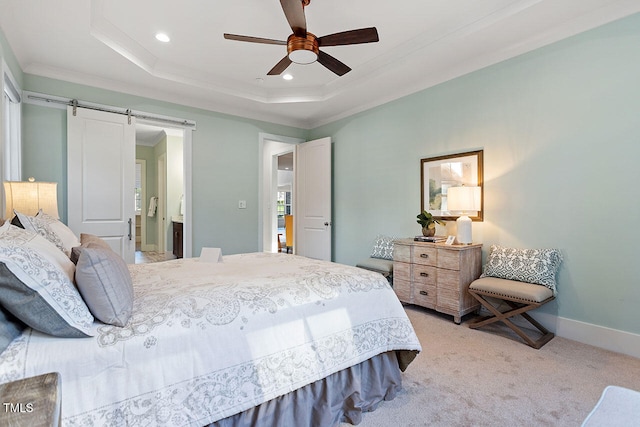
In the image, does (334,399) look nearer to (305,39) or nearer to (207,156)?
(305,39)

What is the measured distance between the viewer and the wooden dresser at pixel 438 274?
3.07m

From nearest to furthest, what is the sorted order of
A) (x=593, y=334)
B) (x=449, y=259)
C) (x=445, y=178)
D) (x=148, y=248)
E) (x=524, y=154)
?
(x=593, y=334) < (x=524, y=154) < (x=449, y=259) < (x=445, y=178) < (x=148, y=248)

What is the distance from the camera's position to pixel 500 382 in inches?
79.9

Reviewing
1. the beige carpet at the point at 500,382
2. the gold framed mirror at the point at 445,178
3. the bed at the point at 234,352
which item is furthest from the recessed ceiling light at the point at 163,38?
the beige carpet at the point at 500,382

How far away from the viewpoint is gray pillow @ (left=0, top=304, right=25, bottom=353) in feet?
3.20

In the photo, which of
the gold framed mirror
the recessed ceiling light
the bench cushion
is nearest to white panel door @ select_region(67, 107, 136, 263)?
the recessed ceiling light

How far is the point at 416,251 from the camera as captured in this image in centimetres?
343

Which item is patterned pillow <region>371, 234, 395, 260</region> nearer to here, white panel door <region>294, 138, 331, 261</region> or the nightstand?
white panel door <region>294, 138, 331, 261</region>

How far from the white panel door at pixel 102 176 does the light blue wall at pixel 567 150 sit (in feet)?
11.8

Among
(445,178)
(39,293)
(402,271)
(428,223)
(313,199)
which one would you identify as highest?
(445,178)

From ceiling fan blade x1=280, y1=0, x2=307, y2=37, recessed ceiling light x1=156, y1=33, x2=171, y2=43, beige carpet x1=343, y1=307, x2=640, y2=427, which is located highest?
recessed ceiling light x1=156, y1=33, x2=171, y2=43

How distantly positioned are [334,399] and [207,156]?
380cm

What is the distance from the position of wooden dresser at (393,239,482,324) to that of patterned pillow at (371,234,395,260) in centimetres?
45

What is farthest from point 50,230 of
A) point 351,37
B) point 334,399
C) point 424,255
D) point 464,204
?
point 464,204
